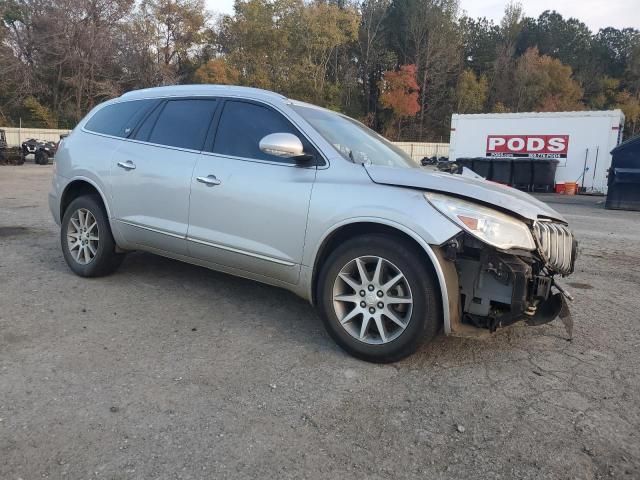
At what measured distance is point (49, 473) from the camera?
216 centimetres

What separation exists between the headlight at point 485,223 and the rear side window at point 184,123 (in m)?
2.02

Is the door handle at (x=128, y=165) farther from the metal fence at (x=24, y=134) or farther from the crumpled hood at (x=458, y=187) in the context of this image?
the metal fence at (x=24, y=134)

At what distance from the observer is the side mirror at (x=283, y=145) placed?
3.45 metres

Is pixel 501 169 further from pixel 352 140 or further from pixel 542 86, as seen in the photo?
pixel 542 86

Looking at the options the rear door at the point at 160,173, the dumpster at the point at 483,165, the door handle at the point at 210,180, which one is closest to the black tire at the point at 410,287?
the door handle at the point at 210,180

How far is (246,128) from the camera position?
13.1 feet

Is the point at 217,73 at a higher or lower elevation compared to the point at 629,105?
lower

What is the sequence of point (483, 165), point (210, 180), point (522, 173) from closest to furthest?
point (210, 180) → point (522, 173) → point (483, 165)

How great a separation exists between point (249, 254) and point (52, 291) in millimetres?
1964

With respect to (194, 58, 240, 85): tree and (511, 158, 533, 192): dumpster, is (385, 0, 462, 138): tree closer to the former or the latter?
(194, 58, 240, 85): tree

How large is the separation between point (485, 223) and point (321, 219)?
105 cm

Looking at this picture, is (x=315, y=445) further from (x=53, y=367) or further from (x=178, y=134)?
(x=178, y=134)

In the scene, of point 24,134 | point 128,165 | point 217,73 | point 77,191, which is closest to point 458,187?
point 128,165

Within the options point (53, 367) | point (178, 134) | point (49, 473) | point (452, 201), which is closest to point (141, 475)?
point (49, 473)
